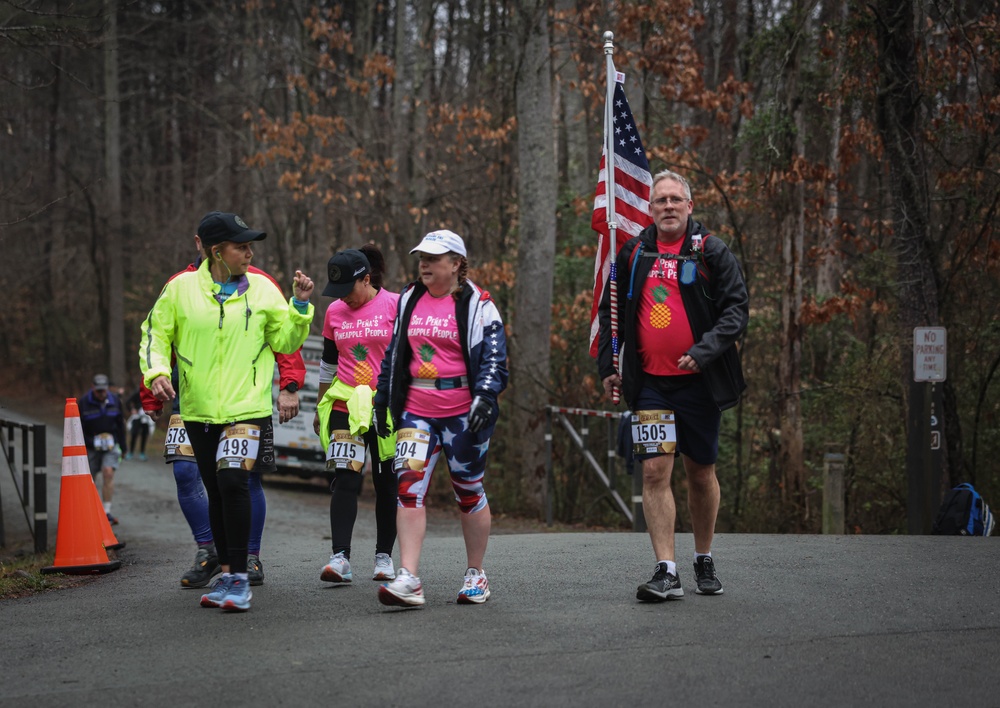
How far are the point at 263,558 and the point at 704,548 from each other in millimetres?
4204

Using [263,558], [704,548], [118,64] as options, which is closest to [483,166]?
[263,558]


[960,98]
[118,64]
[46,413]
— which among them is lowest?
[46,413]

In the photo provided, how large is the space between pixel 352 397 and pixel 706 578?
225cm

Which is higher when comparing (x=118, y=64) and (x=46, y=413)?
(x=118, y=64)

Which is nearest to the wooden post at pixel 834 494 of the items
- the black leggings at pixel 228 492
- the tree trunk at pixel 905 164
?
the tree trunk at pixel 905 164

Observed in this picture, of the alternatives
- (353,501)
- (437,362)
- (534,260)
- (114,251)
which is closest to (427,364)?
(437,362)

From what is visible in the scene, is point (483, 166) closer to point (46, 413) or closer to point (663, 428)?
point (663, 428)

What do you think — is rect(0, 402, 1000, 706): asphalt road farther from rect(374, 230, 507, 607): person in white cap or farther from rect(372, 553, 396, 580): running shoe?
rect(374, 230, 507, 607): person in white cap

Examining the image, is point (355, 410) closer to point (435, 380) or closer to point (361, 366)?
point (361, 366)

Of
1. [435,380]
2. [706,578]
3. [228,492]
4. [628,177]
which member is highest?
[628,177]

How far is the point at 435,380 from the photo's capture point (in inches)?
259

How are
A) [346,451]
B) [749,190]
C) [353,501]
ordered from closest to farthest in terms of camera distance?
[346,451] < [353,501] < [749,190]

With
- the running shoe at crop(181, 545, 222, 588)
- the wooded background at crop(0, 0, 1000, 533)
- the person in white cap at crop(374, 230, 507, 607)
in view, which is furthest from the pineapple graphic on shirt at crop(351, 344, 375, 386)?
the wooded background at crop(0, 0, 1000, 533)

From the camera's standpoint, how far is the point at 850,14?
13.8 meters
